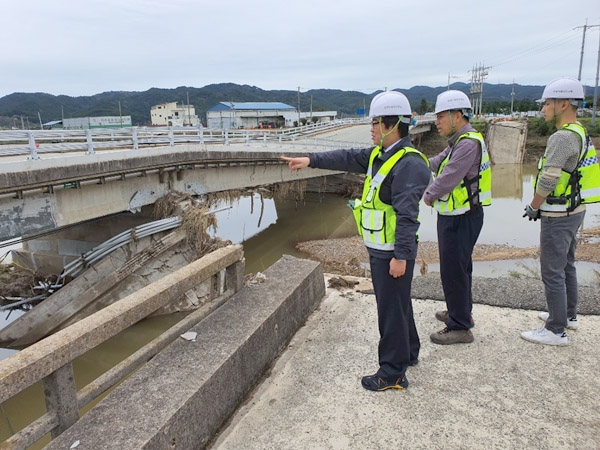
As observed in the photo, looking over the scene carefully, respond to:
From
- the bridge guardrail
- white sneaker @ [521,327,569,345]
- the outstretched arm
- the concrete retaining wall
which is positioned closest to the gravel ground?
white sneaker @ [521,327,569,345]

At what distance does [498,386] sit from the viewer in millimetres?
2898

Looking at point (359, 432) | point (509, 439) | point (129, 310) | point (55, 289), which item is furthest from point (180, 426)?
point (55, 289)

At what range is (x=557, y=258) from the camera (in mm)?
3305

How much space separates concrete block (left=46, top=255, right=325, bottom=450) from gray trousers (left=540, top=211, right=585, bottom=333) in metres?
2.12

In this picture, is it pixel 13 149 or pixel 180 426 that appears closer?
pixel 180 426

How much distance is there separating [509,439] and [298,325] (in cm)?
189

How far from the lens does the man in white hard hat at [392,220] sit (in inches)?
100.0

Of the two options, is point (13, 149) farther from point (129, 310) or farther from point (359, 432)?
point (359, 432)

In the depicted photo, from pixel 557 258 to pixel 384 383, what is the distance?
178cm

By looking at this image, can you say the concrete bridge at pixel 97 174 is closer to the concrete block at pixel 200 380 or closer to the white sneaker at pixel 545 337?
the concrete block at pixel 200 380

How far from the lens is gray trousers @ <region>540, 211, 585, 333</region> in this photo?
327 cm

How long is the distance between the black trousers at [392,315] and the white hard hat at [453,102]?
4.57 feet

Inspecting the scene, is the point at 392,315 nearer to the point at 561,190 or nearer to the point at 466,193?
the point at 466,193

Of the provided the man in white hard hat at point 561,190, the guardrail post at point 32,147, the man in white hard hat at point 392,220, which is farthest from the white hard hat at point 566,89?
the guardrail post at point 32,147
